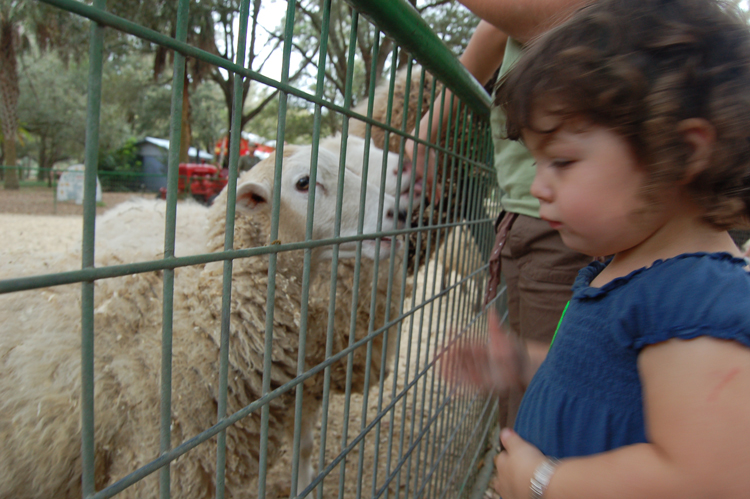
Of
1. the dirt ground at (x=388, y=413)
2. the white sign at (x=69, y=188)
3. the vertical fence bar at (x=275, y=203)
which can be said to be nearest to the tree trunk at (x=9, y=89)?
the dirt ground at (x=388, y=413)

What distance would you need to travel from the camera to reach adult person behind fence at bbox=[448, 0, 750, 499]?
574mm

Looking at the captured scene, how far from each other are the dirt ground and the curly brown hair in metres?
0.74

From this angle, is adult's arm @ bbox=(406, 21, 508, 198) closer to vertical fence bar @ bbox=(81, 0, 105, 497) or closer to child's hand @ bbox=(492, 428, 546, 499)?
child's hand @ bbox=(492, 428, 546, 499)

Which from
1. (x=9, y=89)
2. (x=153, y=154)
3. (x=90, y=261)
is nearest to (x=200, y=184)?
(x=9, y=89)

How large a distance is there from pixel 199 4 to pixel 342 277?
1041cm

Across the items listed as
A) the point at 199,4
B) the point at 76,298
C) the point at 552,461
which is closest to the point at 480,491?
the point at 552,461

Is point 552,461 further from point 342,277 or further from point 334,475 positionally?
point 334,475

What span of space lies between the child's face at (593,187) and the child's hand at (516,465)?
378 millimetres

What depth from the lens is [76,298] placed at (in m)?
1.70

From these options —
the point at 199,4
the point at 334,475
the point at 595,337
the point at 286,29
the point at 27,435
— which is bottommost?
the point at 334,475

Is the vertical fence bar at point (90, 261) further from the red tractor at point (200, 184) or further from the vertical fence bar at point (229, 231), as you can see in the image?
the red tractor at point (200, 184)

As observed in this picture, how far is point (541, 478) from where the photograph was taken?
0.72 meters

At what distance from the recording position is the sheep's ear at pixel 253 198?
5.98 ft

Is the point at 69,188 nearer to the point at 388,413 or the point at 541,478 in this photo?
the point at 388,413
